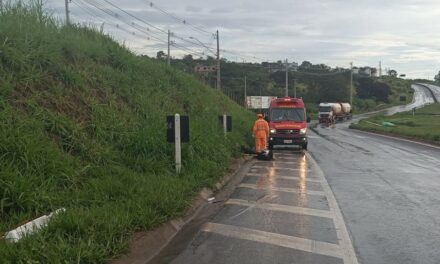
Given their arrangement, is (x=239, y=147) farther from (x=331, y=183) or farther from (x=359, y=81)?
(x=359, y=81)

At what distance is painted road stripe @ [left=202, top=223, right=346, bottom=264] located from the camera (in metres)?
6.63

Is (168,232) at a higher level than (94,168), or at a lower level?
lower

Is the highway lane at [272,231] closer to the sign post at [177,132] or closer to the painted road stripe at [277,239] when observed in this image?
the painted road stripe at [277,239]

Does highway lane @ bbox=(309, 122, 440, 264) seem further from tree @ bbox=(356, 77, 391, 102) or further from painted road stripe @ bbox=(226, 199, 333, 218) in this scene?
tree @ bbox=(356, 77, 391, 102)

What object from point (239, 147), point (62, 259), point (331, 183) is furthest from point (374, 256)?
point (239, 147)

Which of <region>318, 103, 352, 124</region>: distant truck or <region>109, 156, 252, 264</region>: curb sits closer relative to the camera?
<region>109, 156, 252, 264</region>: curb

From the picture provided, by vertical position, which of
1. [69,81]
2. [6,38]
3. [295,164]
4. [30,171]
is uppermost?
[6,38]

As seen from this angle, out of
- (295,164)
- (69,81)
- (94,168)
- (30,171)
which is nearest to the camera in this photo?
(30,171)

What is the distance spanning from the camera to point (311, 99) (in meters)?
130

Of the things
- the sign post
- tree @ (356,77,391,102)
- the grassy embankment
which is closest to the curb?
the grassy embankment

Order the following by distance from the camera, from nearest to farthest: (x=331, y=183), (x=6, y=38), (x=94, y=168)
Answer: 1. (x=94, y=168)
2. (x=6, y=38)
3. (x=331, y=183)

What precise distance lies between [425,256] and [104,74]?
367 inches

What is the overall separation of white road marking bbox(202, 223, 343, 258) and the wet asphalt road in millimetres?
13

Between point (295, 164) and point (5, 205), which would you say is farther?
point (295, 164)
